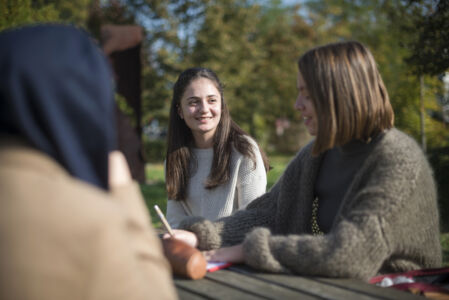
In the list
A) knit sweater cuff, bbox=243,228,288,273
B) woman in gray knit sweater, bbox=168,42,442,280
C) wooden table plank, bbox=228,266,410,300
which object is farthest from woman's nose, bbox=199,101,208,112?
wooden table plank, bbox=228,266,410,300

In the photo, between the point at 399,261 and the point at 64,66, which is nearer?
the point at 64,66

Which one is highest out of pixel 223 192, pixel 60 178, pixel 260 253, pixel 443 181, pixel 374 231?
pixel 60 178

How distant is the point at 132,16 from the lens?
18891 millimetres

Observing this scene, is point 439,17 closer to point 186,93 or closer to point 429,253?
point 186,93

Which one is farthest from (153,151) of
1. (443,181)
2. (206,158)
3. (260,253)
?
(260,253)

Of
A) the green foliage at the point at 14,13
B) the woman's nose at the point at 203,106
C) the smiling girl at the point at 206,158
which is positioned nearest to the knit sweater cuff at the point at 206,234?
the smiling girl at the point at 206,158

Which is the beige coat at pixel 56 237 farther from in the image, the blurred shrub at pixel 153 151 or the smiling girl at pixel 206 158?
the blurred shrub at pixel 153 151

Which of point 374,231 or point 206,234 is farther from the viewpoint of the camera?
point 206,234

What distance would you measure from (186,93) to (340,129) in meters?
1.79

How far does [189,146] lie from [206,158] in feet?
0.69

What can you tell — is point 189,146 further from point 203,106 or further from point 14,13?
point 14,13

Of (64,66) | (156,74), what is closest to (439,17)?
(64,66)

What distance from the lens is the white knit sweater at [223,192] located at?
3.30 m

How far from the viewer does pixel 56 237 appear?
0.86m
